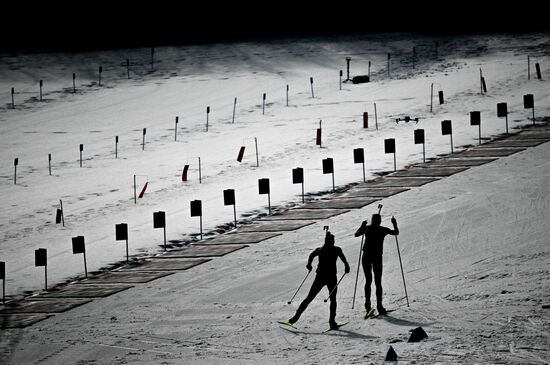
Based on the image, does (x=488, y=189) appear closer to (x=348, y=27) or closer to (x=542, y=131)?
(x=542, y=131)

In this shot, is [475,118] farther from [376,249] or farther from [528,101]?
[376,249]

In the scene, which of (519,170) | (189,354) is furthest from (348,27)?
(189,354)

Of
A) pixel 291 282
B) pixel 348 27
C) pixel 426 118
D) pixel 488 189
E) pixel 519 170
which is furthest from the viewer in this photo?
pixel 348 27

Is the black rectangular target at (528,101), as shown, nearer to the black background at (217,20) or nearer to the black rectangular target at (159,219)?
the black rectangular target at (159,219)

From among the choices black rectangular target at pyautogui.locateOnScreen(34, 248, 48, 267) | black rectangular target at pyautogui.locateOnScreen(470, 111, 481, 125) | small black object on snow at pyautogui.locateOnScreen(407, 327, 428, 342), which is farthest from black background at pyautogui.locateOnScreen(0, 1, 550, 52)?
small black object on snow at pyautogui.locateOnScreen(407, 327, 428, 342)

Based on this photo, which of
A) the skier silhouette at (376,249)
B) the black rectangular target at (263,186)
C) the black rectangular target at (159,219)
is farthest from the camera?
the black rectangular target at (263,186)

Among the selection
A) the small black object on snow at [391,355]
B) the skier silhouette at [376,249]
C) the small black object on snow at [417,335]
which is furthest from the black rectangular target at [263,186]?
the small black object on snow at [391,355]

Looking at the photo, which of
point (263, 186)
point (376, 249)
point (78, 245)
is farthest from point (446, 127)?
point (376, 249)

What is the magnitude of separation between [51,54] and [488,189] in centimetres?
3385

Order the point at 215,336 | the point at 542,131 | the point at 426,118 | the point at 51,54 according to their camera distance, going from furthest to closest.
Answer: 1. the point at 51,54
2. the point at 426,118
3. the point at 542,131
4. the point at 215,336

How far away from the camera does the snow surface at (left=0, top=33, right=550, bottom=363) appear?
539 inches

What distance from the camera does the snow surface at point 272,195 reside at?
44.9 ft

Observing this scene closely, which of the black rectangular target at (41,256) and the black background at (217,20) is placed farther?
the black background at (217,20)

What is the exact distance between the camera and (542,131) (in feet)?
102
